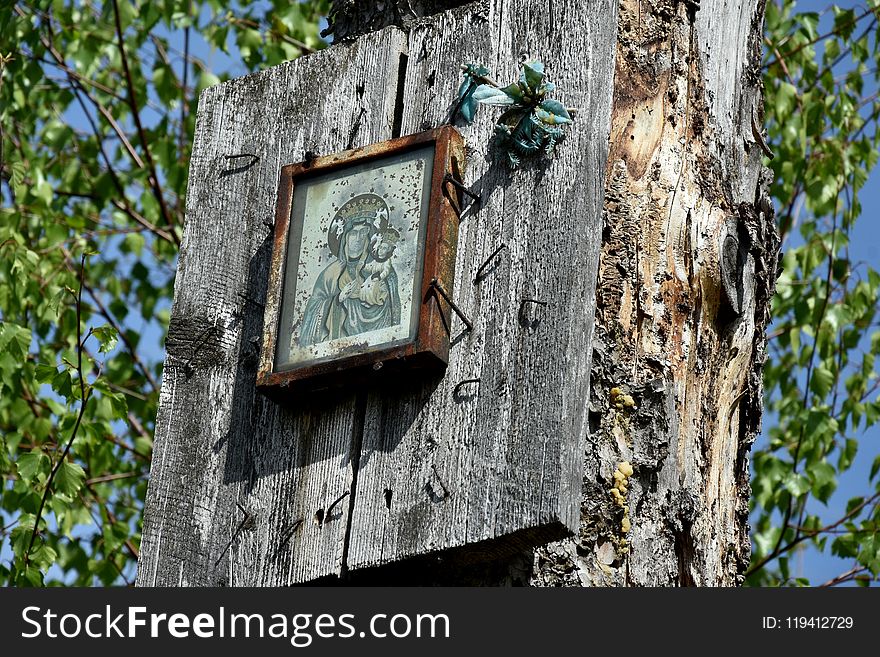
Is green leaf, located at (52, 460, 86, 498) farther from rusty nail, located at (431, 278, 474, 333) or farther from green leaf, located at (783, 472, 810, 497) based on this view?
green leaf, located at (783, 472, 810, 497)

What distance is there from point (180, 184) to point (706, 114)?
3833 millimetres

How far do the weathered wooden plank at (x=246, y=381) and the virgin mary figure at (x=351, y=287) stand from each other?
5.8 inches

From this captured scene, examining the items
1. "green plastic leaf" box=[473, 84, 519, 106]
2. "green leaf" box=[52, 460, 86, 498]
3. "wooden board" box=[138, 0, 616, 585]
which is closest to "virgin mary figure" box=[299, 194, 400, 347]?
"wooden board" box=[138, 0, 616, 585]

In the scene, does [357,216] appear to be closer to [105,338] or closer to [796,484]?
[105,338]

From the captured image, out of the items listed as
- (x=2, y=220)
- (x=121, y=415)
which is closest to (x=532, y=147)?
(x=121, y=415)

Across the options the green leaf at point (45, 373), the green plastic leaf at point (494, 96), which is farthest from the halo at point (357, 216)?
the green leaf at point (45, 373)

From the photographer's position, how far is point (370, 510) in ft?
8.73

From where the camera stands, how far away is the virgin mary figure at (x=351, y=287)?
2.78 m

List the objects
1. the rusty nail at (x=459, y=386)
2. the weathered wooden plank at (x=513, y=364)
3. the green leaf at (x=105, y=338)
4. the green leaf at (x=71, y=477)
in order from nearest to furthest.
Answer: the weathered wooden plank at (x=513, y=364) < the rusty nail at (x=459, y=386) < the green leaf at (x=105, y=338) < the green leaf at (x=71, y=477)

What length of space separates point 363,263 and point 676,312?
0.64 metres

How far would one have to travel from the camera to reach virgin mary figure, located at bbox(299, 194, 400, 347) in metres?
2.78

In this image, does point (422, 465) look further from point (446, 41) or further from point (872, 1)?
point (872, 1)

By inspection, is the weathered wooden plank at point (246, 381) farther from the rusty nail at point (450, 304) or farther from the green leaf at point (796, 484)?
the green leaf at point (796, 484)

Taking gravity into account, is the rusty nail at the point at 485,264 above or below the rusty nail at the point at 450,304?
above
